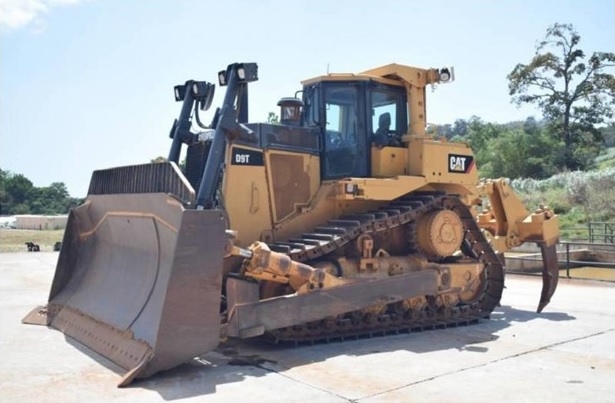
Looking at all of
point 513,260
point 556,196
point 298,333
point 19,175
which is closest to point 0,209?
point 19,175

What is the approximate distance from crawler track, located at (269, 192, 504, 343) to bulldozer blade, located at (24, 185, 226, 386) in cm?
142

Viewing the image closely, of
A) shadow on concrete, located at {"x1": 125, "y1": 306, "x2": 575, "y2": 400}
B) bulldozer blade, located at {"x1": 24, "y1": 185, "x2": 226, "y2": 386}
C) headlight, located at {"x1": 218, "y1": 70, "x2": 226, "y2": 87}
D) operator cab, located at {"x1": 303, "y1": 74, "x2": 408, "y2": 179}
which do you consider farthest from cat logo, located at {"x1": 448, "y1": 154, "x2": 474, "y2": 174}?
bulldozer blade, located at {"x1": 24, "y1": 185, "x2": 226, "y2": 386}

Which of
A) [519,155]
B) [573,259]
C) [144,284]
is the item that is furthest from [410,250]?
[519,155]

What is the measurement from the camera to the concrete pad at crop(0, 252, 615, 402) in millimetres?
5395

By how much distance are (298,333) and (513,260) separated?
35.1ft

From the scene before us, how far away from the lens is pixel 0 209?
8181 centimetres

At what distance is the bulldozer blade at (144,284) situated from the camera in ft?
19.0

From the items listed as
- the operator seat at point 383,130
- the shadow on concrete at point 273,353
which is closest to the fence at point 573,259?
the shadow on concrete at point 273,353

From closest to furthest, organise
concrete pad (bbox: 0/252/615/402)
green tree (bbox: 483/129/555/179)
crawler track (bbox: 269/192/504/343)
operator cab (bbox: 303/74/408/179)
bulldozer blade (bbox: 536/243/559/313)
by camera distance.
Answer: concrete pad (bbox: 0/252/615/402)
crawler track (bbox: 269/192/504/343)
operator cab (bbox: 303/74/408/179)
bulldozer blade (bbox: 536/243/559/313)
green tree (bbox: 483/129/555/179)

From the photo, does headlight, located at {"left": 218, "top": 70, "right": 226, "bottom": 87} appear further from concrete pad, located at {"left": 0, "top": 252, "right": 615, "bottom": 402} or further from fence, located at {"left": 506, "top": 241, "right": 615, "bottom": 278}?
fence, located at {"left": 506, "top": 241, "right": 615, "bottom": 278}

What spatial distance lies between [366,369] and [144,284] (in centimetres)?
246

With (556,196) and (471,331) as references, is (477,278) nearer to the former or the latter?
(471,331)

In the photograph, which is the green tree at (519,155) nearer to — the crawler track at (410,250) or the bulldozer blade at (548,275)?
the bulldozer blade at (548,275)

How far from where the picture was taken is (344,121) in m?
8.61
